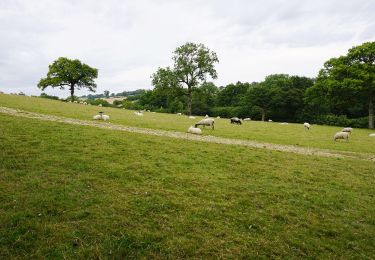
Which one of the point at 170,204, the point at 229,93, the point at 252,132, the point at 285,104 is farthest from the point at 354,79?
the point at 229,93

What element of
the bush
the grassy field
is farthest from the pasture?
the bush

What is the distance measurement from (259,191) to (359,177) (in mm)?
6628

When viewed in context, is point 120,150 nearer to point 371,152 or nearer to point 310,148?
point 310,148

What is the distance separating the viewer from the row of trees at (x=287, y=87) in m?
50.5

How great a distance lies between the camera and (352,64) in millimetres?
51969

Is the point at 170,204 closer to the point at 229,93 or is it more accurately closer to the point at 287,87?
the point at 287,87

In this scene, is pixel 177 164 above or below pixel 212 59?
below

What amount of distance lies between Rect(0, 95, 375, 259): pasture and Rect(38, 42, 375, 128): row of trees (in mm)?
43069

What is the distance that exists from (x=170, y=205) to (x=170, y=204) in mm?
58

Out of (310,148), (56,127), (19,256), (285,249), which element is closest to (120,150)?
(56,127)

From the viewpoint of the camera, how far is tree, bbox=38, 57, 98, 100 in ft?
243

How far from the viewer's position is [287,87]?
269 ft

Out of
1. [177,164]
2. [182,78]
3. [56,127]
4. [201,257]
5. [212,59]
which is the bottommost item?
[201,257]

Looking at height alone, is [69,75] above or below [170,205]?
above
